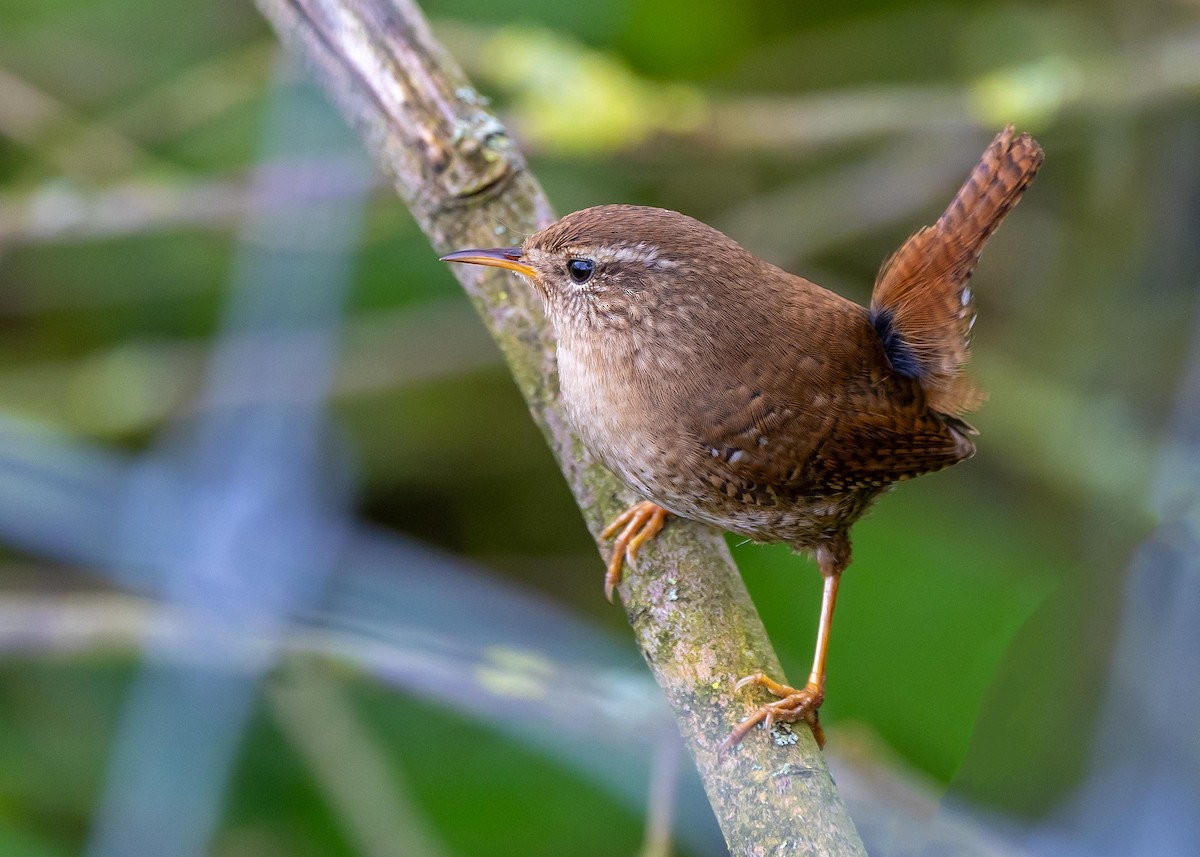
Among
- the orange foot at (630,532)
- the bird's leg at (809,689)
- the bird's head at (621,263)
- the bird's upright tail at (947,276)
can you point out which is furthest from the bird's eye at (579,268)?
the bird's leg at (809,689)

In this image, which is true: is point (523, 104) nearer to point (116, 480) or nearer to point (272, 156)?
point (272, 156)

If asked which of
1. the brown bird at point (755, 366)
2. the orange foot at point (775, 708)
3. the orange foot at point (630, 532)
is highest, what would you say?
the brown bird at point (755, 366)

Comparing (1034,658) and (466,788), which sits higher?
(1034,658)

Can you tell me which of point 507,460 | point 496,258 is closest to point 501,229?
point 496,258

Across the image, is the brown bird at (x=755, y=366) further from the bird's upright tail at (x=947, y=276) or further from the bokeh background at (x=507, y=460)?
the bokeh background at (x=507, y=460)

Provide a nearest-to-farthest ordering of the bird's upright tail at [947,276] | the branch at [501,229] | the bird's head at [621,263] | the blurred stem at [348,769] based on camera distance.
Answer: the branch at [501,229] → the bird's head at [621,263] → the bird's upright tail at [947,276] → the blurred stem at [348,769]

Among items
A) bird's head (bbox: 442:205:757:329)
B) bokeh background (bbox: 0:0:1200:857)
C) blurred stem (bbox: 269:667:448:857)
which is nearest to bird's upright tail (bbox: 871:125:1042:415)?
bird's head (bbox: 442:205:757:329)

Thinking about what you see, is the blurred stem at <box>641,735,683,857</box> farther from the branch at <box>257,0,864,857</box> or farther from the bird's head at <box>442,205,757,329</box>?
the bird's head at <box>442,205,757,329</box>

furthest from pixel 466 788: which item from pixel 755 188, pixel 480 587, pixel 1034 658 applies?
pixel 755 188
